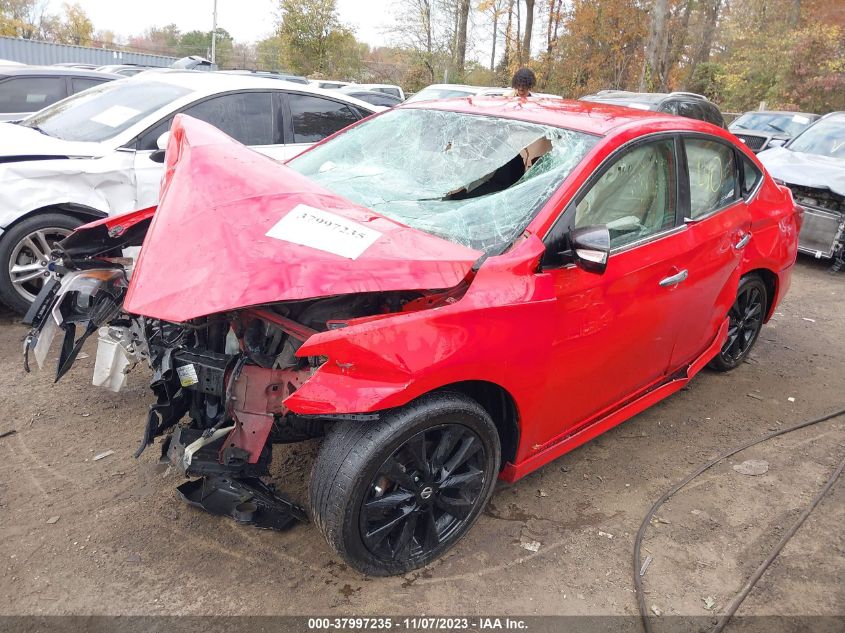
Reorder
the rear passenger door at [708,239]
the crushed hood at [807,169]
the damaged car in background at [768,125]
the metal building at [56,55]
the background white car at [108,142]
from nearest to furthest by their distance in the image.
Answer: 1. the rear passenger door at [708,239]
2. the background white car at [108,142]
3. the crushed hood at [807,169]
4. the damaged car in background at [768,125]
5. the metal building at [56,55]

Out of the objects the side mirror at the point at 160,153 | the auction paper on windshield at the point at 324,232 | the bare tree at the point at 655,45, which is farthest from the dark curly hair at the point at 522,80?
the bare tree at the point at 655,45

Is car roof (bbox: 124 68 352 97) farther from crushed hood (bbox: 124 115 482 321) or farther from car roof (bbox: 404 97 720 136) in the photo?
crushed hood (bbox: 124 115 482 321)

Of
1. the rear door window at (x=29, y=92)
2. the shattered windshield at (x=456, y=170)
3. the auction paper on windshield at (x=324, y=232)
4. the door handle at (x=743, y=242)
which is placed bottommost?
the door handle at (x=743, y=242)

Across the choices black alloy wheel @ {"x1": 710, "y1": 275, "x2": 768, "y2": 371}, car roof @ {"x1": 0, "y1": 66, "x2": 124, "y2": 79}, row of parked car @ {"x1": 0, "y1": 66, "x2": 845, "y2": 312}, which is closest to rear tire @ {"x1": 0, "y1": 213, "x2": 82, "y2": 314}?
row of parked car @ {"x1": 0, "y1": 66, "x2": 845, "y2": 312}

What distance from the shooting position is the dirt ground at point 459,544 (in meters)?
2.48

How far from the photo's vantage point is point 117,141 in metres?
4.89

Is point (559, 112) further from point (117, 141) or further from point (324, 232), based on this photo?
point (117, 141)

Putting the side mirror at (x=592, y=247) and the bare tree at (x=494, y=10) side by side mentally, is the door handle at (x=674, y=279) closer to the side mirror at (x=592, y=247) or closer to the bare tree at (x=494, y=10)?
the side mirror at (x=592, y=247)

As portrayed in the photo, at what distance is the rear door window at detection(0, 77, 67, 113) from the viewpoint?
7.43 metres

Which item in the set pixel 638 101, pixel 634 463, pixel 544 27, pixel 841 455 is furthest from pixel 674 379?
pixel 544 27

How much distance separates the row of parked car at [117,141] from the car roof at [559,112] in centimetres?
65

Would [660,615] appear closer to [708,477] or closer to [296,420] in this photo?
[708,477]

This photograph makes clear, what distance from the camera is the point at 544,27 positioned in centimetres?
2883

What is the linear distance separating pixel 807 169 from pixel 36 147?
7995mm
